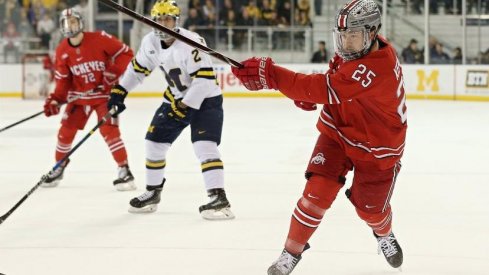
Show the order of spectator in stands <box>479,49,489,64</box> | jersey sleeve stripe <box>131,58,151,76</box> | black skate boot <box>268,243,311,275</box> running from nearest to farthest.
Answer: black skate boot <box>268,243,311,275</box>
jersey sleeve stripe <box>131,58,151,76</box>
spectator in stands <box>479,49,489,64</box>

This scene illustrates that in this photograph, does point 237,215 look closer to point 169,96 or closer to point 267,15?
point 169,96

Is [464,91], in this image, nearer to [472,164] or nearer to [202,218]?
[472,164]

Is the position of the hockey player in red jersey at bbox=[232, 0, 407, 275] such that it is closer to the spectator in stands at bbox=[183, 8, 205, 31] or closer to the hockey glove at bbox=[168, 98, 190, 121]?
the hockey glove at bbox=[168, 98, 190, 121]

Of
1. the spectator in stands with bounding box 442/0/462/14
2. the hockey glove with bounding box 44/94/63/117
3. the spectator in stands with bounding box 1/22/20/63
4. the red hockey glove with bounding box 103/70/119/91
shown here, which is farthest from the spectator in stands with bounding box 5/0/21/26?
the hockey glove with bounding box 44/94/63/117

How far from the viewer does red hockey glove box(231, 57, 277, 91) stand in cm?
329

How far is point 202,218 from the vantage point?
486 centimetres

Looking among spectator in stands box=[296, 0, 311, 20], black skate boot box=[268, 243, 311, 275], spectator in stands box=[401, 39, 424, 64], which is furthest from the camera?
spectator in stands box=[296, 0, 311, 20]

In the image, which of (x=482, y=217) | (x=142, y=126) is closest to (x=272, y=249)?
(x=482, y=217)

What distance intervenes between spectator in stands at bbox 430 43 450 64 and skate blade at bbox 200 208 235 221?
30.1 feet

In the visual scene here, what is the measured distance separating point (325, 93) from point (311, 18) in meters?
11.5

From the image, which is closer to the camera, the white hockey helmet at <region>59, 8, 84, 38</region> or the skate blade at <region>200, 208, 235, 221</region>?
the skate blade at <region>200, 208, 235, 221</region>

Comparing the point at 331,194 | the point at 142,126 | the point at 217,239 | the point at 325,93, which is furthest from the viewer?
the point at 142,126

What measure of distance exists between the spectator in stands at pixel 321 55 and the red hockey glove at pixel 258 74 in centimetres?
1047

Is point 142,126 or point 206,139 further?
point 142,126
